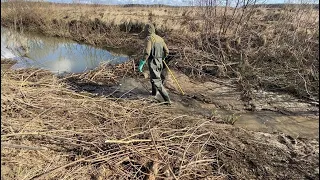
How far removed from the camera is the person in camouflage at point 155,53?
6.13 meters

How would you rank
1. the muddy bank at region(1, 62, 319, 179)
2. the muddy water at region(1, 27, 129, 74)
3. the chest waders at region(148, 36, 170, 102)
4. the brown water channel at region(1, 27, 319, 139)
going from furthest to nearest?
the muddy water at region(1, 27, 129, 74) → the chest waders at region(148, 36, 170, 102) → the brown water channel at region(1, 27, 319, 139) → the muddy bank at region(1, 62, 319, 179)

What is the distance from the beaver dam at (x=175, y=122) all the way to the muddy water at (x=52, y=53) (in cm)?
324

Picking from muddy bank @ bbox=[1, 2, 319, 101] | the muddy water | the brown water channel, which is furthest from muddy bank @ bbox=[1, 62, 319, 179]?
the muddy water

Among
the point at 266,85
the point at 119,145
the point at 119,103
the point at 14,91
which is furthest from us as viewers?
the point at 266,85

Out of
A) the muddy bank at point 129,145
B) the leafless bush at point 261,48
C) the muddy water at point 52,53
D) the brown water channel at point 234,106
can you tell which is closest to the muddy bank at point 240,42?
the leafless bush at point 261,48

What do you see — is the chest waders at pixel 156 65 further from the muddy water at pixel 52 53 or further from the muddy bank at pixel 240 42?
the muddy water at pixel 52 53

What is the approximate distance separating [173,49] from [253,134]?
5758 millimetres

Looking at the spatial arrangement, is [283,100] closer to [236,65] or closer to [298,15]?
[236,65]

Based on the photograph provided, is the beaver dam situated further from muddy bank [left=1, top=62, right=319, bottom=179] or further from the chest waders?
the chest waders

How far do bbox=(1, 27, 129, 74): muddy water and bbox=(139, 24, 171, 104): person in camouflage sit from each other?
4.41 metres

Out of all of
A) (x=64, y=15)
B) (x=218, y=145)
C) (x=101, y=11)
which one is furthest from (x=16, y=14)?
(x=218, y=145)

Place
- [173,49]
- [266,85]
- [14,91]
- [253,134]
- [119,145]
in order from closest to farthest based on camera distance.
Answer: [119,145] → [253,134] → [14,91] → [266,85] → [173,49]

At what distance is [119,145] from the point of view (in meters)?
4.40

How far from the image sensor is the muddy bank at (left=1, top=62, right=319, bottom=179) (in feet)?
13.3
